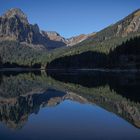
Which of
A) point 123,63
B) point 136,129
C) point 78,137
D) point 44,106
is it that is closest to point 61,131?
point 78,137

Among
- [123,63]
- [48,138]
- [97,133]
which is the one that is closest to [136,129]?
[97,133]

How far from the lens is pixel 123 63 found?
186375mm

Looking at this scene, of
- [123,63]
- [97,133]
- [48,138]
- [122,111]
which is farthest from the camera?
[123,63]

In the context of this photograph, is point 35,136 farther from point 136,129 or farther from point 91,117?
point 91,117

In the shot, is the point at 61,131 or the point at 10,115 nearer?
the point at 61,131

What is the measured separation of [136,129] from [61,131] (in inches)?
193

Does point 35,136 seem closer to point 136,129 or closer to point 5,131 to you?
point 5,131

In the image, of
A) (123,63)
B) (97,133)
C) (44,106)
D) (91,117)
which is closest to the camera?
(97,133)

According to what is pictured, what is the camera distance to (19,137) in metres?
21.9

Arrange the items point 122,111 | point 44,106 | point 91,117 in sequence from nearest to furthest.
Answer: point 91,117, point 122,111, point 44,106

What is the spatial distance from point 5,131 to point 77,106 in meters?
16.1

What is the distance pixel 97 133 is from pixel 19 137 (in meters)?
4.94

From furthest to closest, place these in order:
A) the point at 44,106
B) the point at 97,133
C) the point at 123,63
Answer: the point at 123,63 < the point at 44,106 < the point at 97,133

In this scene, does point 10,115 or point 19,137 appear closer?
point 19,137
